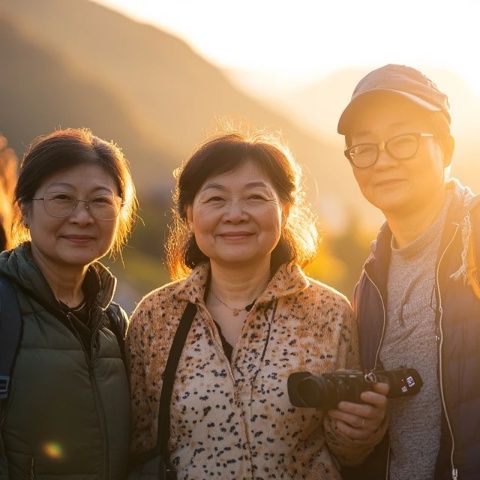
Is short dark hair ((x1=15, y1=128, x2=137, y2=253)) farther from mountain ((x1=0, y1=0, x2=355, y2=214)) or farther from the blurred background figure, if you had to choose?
mountain ((x1=0, y1=0, x2=355, y2=214))

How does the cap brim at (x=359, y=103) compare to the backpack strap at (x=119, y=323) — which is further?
the backpack strap at (x=119, y=323)

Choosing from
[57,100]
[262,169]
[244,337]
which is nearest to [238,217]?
[262,169]

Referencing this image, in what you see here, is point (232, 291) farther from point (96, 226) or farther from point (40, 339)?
point (40, 339)

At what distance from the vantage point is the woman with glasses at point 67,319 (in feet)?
11.3

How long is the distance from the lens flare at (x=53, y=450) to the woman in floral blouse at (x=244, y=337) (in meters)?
0.55

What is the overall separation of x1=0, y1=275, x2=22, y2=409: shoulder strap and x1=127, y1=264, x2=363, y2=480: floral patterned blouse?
30.7 inches

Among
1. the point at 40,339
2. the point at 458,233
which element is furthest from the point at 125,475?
the point at 458,233

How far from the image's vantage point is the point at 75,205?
3.92 m

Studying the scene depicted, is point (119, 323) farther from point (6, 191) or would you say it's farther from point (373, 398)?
point (373, 398)

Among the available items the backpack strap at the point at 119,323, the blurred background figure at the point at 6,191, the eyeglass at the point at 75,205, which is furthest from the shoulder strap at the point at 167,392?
the blurred background figure at the point at 6,191

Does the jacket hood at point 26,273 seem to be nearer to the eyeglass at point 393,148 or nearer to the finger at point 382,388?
the finger at point 382,388

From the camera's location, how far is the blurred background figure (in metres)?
4.29

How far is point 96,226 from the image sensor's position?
399 centimetres

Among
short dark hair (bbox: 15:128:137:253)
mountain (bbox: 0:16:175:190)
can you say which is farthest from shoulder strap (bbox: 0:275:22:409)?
mountain (bbox: 0:16:175:190)
